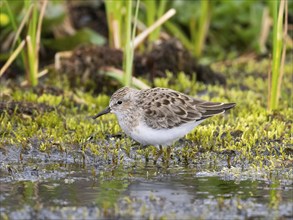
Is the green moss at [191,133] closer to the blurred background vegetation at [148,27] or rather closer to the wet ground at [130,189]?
the wet ground at [130,189]

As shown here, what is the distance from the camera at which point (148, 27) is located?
12258mm

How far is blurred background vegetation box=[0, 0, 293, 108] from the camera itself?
12109mm

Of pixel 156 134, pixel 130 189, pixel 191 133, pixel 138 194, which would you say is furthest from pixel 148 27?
pixel 138 194

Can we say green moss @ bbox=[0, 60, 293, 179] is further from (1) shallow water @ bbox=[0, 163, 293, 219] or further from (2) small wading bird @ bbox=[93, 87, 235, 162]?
(1) shallow water @ bbox=[0, 163, 293, 219]

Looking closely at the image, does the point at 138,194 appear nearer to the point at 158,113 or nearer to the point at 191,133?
the point at 158,113

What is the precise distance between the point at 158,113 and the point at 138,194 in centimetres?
171

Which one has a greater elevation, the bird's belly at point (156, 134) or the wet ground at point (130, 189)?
the bird's belly at point (156, 134)

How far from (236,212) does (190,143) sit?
8.78 feet

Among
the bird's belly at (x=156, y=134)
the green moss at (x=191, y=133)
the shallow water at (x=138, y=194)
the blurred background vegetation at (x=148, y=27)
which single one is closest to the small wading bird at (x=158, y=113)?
the bird's belly at (x=156, y=134)

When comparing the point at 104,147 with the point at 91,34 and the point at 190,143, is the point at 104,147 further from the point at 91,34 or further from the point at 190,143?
the point at 91,34

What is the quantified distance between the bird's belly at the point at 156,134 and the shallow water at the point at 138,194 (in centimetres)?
33

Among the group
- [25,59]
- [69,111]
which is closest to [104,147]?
[69,111]

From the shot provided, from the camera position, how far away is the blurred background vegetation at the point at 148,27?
12.1 m

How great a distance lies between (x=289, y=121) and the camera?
990cm
